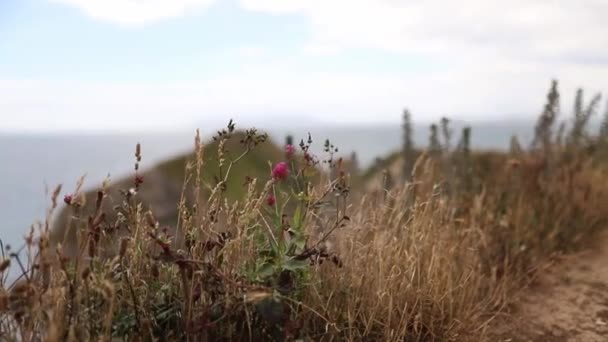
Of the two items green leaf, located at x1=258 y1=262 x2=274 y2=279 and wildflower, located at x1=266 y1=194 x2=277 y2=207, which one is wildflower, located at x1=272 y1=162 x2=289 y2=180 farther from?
green leaf, located at x1=258 y1=262 x2=274 y2=279

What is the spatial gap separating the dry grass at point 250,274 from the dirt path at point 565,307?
0.16m

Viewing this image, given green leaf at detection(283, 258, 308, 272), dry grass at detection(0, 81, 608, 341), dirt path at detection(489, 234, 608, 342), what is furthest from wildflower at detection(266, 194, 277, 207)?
dirt path at detection(489, 234, 608, 342)

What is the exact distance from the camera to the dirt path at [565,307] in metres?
2.97

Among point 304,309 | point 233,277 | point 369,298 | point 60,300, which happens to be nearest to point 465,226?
point 369,298

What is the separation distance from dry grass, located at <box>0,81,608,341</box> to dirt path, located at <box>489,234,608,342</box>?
157mm

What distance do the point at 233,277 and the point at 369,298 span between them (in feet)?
2.32

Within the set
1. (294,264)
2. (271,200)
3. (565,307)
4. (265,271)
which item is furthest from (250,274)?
(565,307)

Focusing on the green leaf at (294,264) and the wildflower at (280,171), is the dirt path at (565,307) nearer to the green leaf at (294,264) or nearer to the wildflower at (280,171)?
the green leaf at (294,264)

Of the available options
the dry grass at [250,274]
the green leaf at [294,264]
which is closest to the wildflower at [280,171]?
the dry grass at [250,274]

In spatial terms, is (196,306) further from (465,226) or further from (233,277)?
(465,226)

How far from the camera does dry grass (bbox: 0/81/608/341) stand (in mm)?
1830

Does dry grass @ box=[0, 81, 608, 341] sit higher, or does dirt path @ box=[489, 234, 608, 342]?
dry grass @ box=[0, 81, 608, 341]

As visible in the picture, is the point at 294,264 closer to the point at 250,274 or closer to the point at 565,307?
the point at 250,274

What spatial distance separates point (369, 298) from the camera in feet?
8.00
